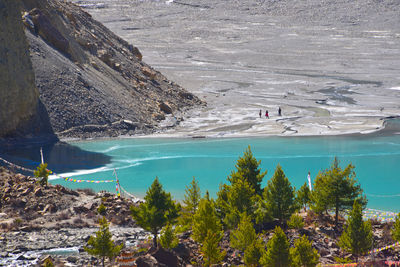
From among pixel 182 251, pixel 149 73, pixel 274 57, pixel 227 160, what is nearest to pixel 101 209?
pixel 182 251

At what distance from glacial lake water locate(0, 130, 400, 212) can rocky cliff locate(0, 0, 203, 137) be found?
2248mm

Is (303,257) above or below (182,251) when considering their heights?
above

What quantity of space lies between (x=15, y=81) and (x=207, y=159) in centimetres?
1239

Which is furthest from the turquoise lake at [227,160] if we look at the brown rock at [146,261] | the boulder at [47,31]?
the brown rock at [146,261]

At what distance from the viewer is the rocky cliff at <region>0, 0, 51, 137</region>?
108 feet

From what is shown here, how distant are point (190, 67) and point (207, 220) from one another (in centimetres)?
6069

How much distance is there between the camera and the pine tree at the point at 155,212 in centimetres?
1470

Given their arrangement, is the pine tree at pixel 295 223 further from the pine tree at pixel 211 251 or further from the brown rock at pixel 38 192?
the brown rock at pixel 38 192

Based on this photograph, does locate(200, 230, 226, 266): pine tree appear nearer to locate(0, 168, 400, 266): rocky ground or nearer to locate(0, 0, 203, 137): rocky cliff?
locate(0, 168, 400, 266): rocky ground

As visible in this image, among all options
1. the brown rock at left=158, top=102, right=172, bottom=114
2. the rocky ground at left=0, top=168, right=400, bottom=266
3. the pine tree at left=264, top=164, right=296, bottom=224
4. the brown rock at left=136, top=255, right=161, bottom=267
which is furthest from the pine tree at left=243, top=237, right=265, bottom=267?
the brown rock at left=158, top=102, right=172, bottom=114

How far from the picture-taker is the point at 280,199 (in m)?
16.3

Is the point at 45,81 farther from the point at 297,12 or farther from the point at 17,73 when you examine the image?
the point at 297,12

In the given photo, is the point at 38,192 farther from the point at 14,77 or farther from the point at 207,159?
the point at 14,77

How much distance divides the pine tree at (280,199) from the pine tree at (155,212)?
9.73ft
